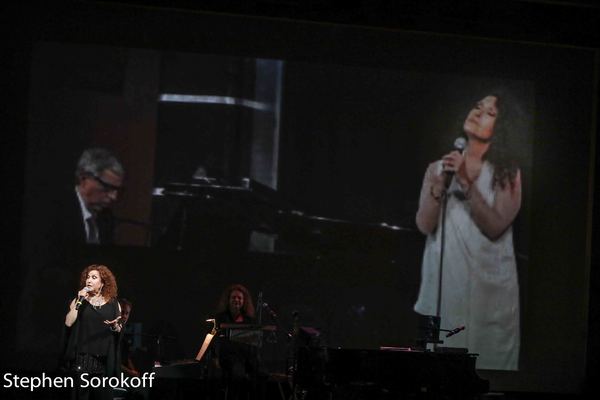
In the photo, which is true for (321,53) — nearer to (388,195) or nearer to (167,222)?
(388,195)

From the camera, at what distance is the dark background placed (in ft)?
31.3

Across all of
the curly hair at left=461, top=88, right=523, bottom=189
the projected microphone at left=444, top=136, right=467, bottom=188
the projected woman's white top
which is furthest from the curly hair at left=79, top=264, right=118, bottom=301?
the curly hair at left=461, top=88, right=523, bottom=189

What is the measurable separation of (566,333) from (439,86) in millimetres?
2780

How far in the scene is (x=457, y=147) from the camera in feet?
33.4

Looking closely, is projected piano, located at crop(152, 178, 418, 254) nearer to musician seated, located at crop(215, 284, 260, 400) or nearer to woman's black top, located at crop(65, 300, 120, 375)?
musician seated, located at crop(215, 284, 260, 400)

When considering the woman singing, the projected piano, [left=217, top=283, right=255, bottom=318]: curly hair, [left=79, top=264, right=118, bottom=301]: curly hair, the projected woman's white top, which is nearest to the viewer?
the woman singing

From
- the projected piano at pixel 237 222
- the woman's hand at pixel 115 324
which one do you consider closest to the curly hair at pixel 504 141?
the projected piano at pixel 237 222

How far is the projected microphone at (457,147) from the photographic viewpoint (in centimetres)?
1016

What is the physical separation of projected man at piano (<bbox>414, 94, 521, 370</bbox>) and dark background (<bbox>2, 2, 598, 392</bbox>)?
187mm

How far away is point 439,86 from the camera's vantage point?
33.5ft

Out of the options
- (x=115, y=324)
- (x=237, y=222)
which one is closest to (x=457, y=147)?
(x=237, y=222)

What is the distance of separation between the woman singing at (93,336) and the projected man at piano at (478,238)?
3.66m

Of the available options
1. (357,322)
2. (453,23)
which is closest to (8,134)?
(357,322)

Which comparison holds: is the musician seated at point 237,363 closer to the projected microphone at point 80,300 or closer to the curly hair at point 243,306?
the curly hair at point 243,306
